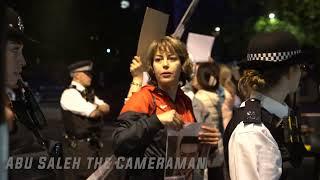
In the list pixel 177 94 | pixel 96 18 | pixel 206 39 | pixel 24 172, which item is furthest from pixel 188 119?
pixel 96 18

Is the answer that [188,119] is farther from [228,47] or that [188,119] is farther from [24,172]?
[228,47]

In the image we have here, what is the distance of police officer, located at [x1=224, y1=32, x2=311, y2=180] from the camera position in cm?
238

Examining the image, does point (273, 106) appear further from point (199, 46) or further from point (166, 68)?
point (199, 46)

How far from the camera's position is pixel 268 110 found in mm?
2529

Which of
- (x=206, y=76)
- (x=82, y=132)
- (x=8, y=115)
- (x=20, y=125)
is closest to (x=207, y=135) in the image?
(x=20, y=125)

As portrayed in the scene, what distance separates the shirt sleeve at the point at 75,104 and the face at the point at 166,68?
4.08 metres

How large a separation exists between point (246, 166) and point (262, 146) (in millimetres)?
112

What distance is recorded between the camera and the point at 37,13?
6207mm

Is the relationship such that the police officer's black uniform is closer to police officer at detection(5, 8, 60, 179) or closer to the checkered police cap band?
police officer at detection(5, 8, 60, 179)

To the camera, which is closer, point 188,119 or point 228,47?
point 188,119

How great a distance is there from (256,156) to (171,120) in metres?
0.49

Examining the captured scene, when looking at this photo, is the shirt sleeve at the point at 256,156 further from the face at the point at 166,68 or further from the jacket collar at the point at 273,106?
the face at the point at 166,68

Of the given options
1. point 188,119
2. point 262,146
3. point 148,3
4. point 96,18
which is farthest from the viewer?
point 96,18

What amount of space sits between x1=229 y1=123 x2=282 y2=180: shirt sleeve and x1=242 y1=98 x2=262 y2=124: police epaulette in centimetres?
3
